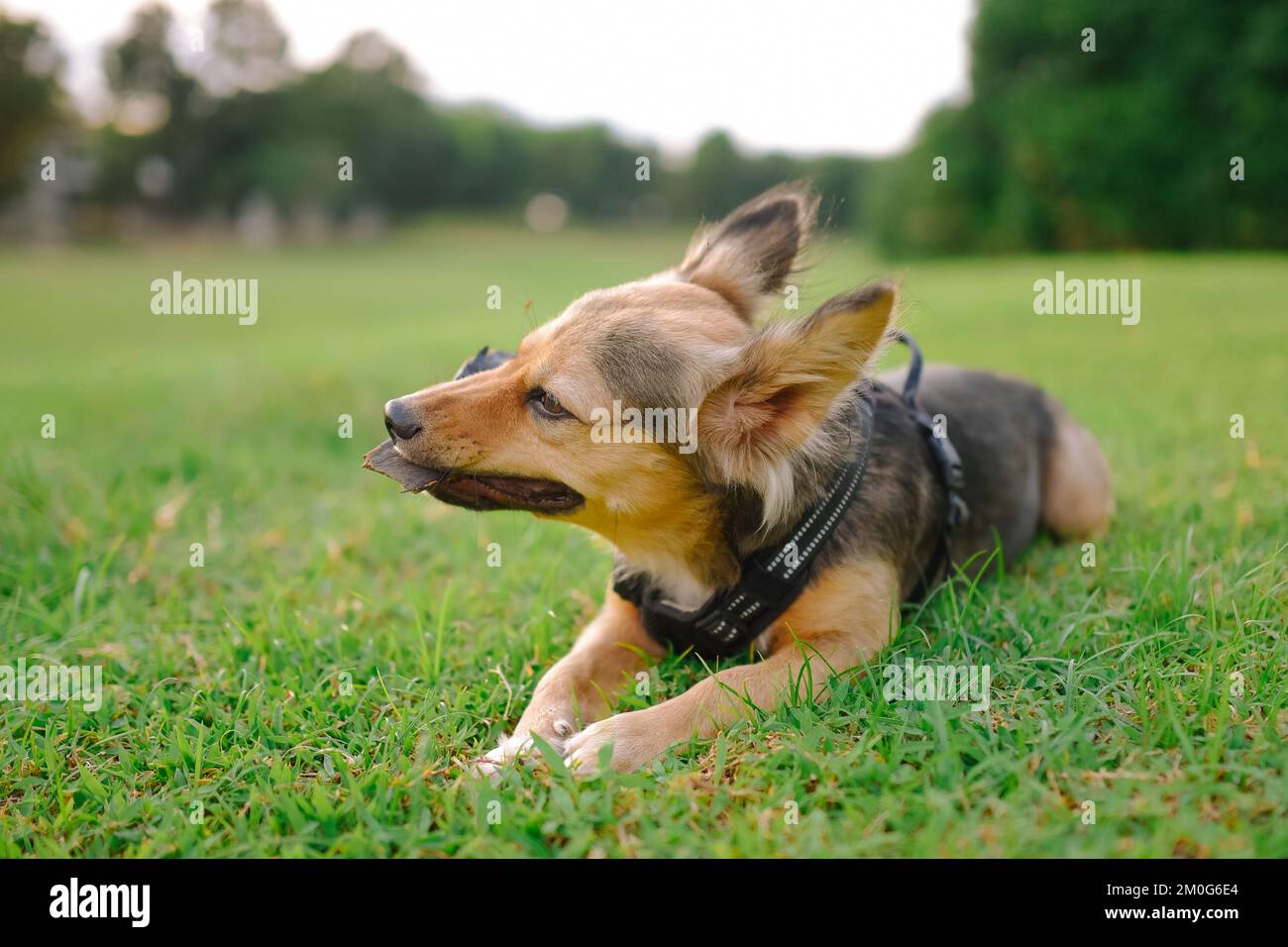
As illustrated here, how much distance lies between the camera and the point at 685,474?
2895mm

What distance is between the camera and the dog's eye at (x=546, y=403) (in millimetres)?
2873

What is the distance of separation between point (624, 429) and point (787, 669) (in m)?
0.88

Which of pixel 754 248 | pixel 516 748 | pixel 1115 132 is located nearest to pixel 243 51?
pixel 1115 132

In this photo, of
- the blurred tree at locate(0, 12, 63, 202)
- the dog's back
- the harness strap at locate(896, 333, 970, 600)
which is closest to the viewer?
the harness strap at locate(896, 333, 970, 600)

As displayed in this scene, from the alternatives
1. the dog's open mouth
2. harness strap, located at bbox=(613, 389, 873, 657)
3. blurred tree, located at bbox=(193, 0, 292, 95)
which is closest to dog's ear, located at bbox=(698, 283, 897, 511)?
harness strap, located at bbox=(613, 389, 873, 657)

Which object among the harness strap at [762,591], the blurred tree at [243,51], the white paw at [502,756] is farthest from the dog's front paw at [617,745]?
the blurred tree at [243,51]

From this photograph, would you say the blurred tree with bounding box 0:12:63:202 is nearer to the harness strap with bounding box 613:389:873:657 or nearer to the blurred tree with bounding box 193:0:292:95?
the blurred tree with bounding box 193:0:292:95

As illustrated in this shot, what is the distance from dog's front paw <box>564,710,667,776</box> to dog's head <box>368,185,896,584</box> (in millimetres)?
701

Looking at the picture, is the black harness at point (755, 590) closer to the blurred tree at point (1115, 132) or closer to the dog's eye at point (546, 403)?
the dog's eye at point (546, 403)

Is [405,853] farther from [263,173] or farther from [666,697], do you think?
[263,173]

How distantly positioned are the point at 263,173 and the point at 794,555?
193ft

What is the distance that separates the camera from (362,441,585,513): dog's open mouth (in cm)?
282

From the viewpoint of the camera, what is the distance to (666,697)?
2963mm

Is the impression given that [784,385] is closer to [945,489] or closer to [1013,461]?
[945,489]
